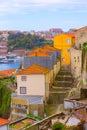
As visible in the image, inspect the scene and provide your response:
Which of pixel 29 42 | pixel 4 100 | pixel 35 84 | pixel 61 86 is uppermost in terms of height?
pixel 29 42

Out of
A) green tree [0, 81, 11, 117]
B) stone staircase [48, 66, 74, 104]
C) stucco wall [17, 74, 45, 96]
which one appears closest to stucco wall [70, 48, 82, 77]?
stone staircase [48, 66, 74, 104]

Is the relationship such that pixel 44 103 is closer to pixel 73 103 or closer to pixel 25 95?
pixel 25 95

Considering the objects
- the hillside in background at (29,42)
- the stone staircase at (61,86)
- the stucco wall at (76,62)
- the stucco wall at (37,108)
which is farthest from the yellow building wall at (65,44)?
the hillside in background at (29,42)

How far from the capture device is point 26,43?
77.1 metres

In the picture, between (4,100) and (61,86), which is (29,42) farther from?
(61,86)

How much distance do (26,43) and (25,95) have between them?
56.3 metres

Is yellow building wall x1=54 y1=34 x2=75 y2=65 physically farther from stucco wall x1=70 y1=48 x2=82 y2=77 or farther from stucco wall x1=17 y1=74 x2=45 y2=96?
stucco wall x1=17 y1=74 x2=45 y2=96

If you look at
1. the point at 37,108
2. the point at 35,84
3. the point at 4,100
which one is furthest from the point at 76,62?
the point at 4,100

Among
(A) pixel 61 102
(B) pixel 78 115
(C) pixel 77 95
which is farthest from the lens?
(A) pixel 61 102

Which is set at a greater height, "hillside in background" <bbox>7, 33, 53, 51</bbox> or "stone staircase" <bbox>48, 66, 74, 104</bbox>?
"hillside in background" <bbox>7, 33, 53, 51</bbox>

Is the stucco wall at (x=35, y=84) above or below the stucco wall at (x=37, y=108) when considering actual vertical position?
above

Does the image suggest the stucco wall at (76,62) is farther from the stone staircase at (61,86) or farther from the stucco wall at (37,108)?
the stucco wall at (37,108)

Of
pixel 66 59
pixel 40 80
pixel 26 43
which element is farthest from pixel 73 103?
pixel 26 43

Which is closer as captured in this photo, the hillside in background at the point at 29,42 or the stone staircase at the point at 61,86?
the stone staircase at the point at 61,86
